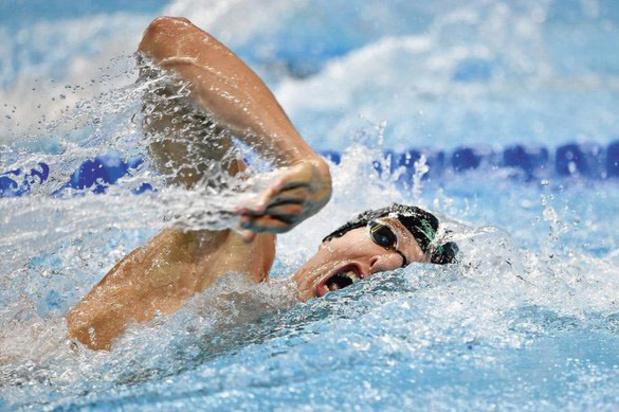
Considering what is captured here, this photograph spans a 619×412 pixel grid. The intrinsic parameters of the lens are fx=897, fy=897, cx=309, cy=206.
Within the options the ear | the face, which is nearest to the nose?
the face

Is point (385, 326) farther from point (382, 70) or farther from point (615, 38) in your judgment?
point (615, 38)

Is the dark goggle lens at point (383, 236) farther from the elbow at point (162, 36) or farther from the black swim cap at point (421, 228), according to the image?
the elbow at point (162, 36)

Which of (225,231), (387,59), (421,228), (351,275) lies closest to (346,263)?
(351,275)

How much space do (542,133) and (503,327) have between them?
2.35 metres

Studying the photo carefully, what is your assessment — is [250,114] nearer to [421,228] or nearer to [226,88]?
[226,88]

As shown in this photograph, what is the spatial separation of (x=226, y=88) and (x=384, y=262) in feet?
1.94

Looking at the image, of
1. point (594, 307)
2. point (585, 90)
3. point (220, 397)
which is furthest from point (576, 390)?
point (585, 90)

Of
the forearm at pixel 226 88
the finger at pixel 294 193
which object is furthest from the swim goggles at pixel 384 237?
the finger at pixel 294 193

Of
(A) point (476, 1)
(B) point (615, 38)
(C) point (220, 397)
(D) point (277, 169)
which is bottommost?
A: (C) point (220, 397)

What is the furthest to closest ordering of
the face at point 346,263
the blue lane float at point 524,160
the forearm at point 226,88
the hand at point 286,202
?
the blue lane float at point 524,160, the face at point 346,263, the forearm at point 226,88, the hand at point 286,202

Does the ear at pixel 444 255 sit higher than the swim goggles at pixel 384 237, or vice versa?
the swim goggles at pixel 384 237

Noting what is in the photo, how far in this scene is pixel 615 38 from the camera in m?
4.16

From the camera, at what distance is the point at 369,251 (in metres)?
1.63

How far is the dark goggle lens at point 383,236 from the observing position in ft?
5.38
